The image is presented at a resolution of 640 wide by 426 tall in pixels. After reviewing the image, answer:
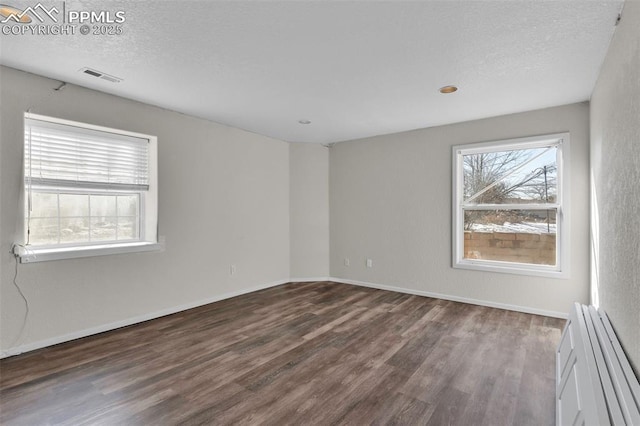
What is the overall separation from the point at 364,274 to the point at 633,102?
398 centimetres

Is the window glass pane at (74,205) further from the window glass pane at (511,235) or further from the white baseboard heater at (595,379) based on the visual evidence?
the window glass pane at (511,235)

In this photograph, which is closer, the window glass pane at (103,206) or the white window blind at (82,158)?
the white window blind at (82,158)

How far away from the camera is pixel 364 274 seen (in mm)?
5094

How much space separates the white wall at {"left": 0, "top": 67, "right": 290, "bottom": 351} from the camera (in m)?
2.61

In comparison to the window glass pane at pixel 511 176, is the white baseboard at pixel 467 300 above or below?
below

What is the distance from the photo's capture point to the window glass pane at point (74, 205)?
3.00m

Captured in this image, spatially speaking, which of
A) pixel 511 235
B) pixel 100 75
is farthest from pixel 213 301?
pixel 511 235

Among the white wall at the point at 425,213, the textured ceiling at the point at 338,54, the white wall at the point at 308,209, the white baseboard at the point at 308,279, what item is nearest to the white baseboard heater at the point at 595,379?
the white wall at the point at 425,213

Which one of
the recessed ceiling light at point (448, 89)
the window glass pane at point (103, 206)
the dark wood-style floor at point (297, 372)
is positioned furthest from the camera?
the window glass pane at point (103, 206)

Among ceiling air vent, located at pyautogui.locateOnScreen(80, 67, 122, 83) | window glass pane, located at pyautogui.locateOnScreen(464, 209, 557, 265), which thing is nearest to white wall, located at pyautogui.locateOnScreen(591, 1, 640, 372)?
window glass pane, located at pyautogui.locateOnScreen(464, 209, 557, 265)

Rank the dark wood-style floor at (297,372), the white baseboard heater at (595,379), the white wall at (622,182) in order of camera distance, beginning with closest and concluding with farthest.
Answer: the white baseboard heater at (595,379)
the white wall at (622,182)
the dark wood-style floor at (297,372)

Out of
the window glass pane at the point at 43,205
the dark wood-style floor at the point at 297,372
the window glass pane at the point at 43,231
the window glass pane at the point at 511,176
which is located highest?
the window glass pane at the point at 511,176

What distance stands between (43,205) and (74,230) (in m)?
0.36

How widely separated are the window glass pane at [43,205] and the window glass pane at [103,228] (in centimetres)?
35
